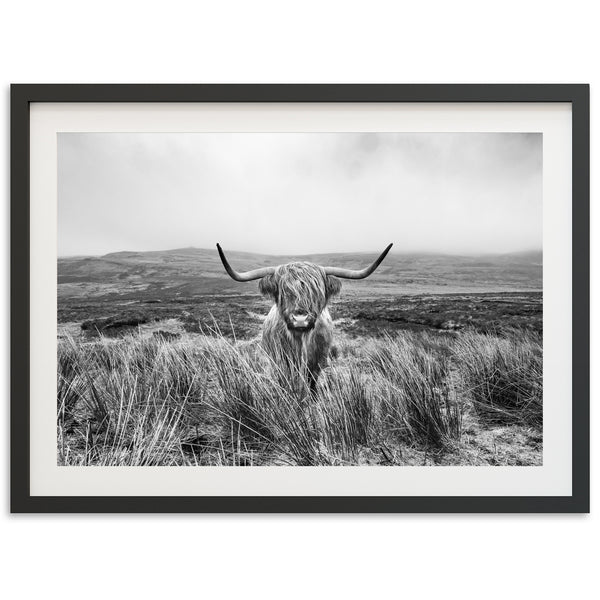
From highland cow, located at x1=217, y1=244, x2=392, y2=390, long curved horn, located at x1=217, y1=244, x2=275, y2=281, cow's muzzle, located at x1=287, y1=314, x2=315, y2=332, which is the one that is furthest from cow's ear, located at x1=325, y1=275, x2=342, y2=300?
long curved horn, located at x1=217, y1=244, x2=275, y2=281

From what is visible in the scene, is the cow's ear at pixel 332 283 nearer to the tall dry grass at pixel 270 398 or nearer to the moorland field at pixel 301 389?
the moorland field at pixel 301 389

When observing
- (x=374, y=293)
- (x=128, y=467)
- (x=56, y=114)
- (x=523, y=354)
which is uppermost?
Answer: (x=56, y=114)

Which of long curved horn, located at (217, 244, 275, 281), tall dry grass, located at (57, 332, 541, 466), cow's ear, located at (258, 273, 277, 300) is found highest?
long curved horn, located at (217, 244, 275, 281)

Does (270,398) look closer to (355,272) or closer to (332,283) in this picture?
(332,283)

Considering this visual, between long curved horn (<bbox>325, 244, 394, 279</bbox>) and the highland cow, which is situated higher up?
long curved horn (<bbox>325, 244, 394, 279</bbox>)

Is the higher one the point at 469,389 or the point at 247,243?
the point at 247,243

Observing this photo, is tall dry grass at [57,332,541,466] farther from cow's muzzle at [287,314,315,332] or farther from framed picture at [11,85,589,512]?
cow's muzzle at [287,314,315,332]

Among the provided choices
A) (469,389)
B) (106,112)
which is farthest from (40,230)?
(469,389)

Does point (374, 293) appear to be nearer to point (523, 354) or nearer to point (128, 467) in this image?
point (523, 354)
